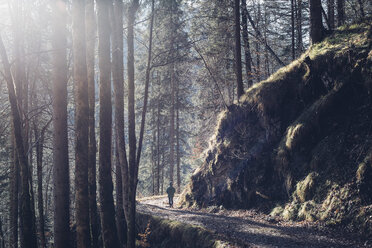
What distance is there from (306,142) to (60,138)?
8629 mm

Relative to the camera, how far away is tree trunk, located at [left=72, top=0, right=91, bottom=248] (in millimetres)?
6742

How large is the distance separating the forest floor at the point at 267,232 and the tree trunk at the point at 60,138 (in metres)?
4.66

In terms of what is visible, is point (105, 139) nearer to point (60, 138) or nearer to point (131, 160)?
point (60, 138)

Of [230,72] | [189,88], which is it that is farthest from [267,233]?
[189,88]

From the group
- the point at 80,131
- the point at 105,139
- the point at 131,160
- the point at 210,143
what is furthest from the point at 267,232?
the point at 210,143

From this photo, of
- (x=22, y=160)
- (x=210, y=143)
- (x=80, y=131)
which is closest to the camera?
(x=80, y=131)

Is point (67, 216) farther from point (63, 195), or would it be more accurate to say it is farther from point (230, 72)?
point (230, 72)

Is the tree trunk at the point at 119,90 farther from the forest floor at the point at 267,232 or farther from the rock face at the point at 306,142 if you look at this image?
the rock face at the point at 306,142

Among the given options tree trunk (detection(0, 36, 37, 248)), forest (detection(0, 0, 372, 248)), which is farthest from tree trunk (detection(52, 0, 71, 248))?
tree trunk (detection(0, 36, 37, 248))

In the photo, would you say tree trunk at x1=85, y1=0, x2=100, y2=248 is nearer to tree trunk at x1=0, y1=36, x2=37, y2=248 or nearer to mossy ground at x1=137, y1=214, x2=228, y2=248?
tree trunk at x1=0, y1=36, x2=37, y2=248

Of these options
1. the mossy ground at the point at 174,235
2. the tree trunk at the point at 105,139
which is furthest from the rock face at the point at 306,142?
the tree trunk at the point at 105,139

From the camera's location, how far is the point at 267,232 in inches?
344

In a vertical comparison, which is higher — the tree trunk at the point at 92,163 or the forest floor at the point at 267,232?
the tree trunk at the point at 92,163

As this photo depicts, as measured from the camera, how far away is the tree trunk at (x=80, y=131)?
6.74 meters
